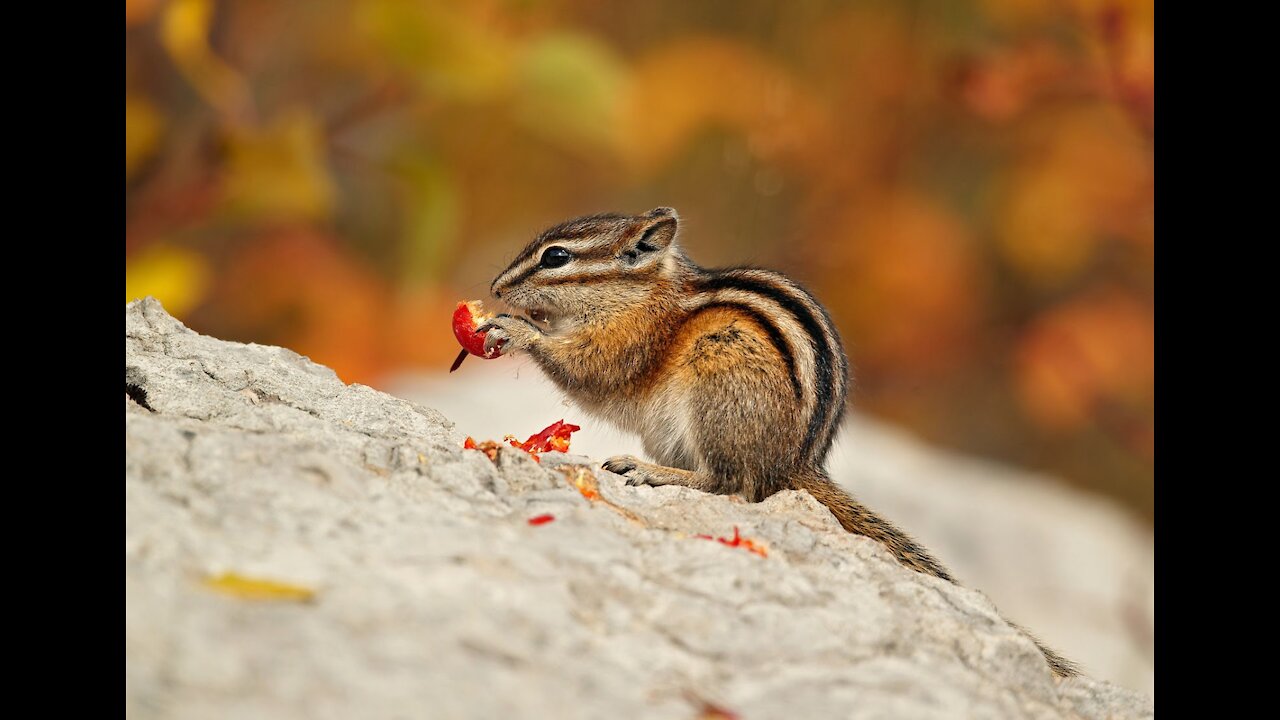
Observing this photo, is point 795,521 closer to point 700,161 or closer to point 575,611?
point 575,611

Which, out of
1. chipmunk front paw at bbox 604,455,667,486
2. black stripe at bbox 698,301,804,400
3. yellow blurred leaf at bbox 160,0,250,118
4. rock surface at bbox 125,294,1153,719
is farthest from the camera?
yellow blurred leaf at bbox 160,0,250,118

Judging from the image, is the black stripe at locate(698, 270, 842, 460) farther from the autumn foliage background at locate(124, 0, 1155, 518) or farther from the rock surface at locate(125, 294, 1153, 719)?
the autumn foliage background at locate(124, 0, 1155, 518)

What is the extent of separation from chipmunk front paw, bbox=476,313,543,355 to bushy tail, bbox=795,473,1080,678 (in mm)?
940

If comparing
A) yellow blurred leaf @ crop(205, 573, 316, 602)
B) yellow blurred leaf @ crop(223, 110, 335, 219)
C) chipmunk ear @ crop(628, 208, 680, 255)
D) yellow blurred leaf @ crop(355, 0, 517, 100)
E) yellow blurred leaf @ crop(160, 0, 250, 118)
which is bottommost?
yellow blurred leaf @ crop(205, 573, 316, 602)

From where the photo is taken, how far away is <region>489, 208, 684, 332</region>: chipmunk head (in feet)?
12.7

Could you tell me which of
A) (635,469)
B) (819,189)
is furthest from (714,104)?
(635,469)

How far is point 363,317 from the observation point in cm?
676

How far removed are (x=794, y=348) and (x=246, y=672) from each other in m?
1.95

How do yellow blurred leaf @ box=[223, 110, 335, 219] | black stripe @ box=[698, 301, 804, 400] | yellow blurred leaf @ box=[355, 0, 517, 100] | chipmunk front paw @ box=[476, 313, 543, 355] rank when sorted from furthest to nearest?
yellow blurred leaf @ box=[355, 0, 517, 100]
yellow blurred leaf @ box=[223, 110, 335, 219]
chipmunk front paw @ box=[476, 313, 543, 355]
black stripe @ box=[698, 301, 804, 400]

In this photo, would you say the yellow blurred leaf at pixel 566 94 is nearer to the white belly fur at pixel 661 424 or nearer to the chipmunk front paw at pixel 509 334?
the chipmunk front paw at pixel 509 334

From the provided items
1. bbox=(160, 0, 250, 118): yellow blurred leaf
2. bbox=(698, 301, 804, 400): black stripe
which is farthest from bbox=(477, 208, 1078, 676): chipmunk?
bbox=(160, 0, 250, 118): yellow blurred leaf

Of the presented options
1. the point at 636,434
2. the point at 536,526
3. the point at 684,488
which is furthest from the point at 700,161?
the point at 536,526

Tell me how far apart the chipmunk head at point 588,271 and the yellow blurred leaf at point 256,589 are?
6.59 ft

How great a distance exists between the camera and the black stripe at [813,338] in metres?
3.45
